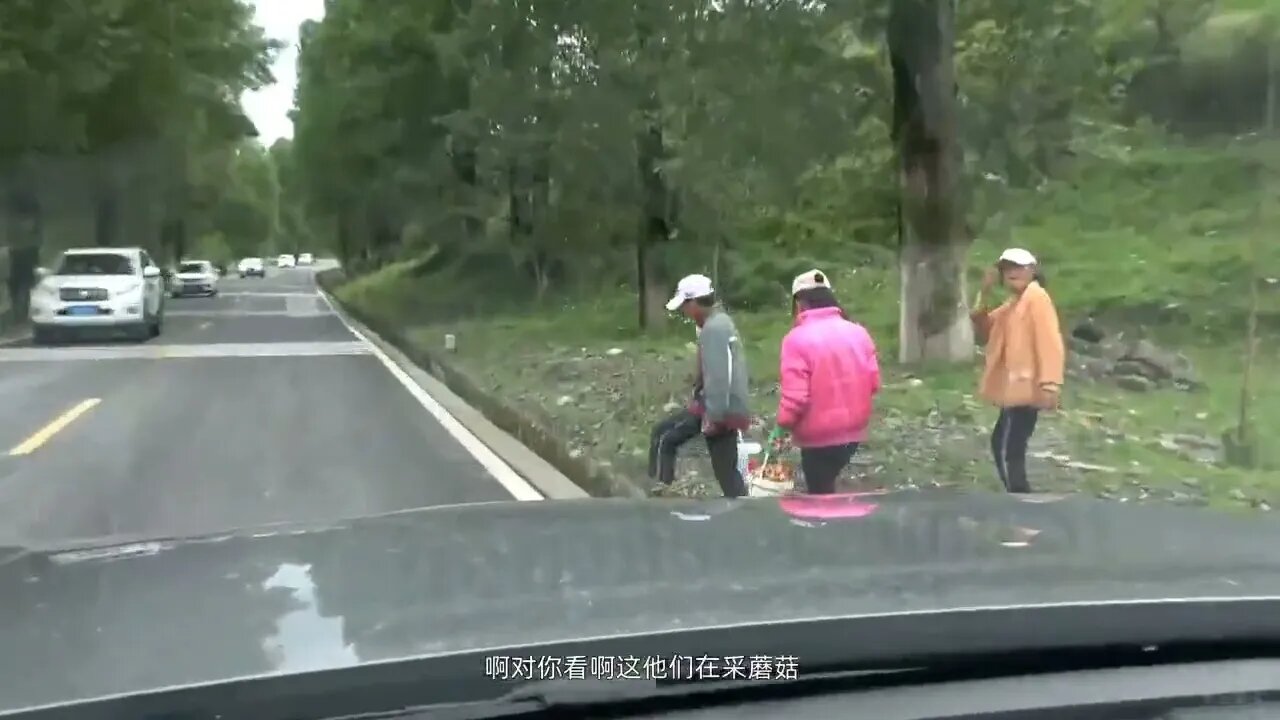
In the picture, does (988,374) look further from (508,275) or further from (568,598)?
(508,275)

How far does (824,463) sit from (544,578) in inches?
190

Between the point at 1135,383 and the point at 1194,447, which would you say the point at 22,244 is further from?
the point at 1194,447

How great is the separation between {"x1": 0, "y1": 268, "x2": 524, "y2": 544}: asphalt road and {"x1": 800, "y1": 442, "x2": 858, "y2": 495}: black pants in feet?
8.65

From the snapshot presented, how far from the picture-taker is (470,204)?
34.3 metres

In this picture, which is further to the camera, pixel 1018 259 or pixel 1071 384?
pixel 1071 384

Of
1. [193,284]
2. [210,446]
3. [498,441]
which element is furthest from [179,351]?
[193,284]

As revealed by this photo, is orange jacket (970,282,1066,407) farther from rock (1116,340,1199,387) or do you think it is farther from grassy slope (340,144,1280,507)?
rock (1116,340,1199,387)

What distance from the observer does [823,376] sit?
7293 mm

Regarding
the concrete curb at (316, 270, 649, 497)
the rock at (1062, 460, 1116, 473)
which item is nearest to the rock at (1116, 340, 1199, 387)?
the rock at (1062, 460, 1116, 473)

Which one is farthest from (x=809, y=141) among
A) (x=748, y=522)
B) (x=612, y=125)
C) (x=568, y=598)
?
(x=568, y=598)

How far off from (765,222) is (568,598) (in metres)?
23.9

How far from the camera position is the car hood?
2627 centimetres

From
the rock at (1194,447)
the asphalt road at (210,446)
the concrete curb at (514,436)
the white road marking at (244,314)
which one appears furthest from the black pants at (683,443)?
the white road marking at (244,314)

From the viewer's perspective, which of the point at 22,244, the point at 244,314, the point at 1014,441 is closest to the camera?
the point at 1014,441
